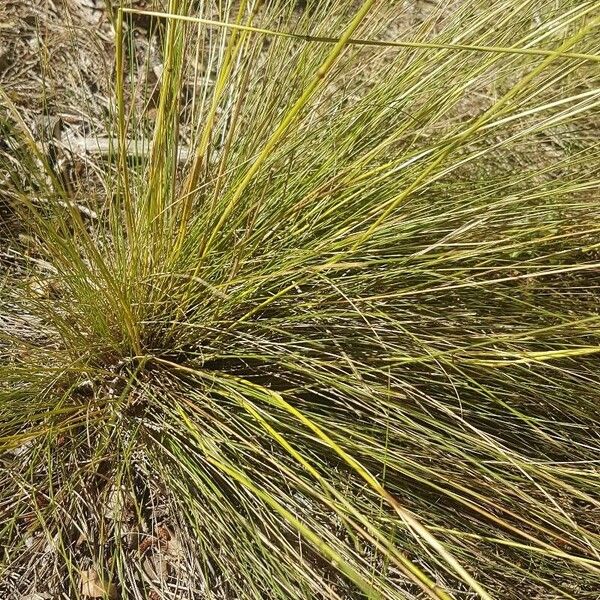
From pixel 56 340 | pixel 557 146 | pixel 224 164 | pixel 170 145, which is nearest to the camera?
pixel 224 164

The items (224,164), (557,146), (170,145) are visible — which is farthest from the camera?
(557,146)

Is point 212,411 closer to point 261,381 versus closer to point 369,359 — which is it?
point 261,381

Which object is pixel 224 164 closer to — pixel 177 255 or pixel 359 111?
pixel 177 255

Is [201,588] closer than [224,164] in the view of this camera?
No

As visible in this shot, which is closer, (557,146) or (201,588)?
(201,588)

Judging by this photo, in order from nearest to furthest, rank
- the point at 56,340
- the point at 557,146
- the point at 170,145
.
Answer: the point at 170,145 < the point at 56,340 < the point at 557,146

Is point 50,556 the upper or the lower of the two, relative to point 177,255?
lower

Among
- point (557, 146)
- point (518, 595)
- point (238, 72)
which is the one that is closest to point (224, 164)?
point (238, 72)

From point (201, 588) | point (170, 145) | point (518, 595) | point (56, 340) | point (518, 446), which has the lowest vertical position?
point (518, 595)

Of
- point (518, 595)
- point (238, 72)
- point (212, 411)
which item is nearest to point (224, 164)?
point (238, 72)
